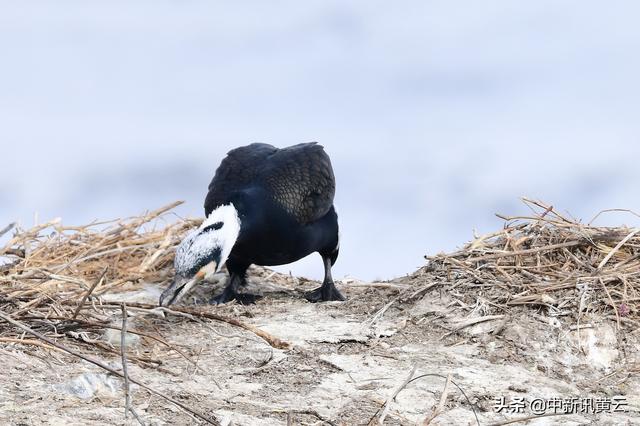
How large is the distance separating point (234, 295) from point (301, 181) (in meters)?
1.02

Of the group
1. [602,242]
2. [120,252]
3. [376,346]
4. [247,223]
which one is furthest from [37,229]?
[602,242]

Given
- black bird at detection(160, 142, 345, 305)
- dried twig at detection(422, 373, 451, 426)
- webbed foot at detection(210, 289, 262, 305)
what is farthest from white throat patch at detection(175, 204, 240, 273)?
dried twig at detection(422, 373, 451, 426)

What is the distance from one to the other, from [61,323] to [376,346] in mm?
1881

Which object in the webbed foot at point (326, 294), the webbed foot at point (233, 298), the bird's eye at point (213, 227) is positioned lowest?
the webbed foot at point (326, 294)

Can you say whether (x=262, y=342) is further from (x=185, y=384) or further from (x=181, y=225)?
(x=181, y=225)

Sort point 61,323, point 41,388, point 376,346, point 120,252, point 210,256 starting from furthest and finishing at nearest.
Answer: point 120,252, point 210,256, point 376,346, point 61,323, point 41,388

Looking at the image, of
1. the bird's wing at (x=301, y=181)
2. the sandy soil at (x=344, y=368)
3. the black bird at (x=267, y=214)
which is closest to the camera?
the sandy soil at (x=344, y=368)

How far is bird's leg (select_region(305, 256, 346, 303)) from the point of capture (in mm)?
7754

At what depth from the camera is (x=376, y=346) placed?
6078 millimetres

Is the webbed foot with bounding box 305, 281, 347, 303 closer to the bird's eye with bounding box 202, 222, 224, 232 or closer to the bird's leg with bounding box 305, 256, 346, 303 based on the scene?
the bird's leg with bounding box 305, 256, 346, 303

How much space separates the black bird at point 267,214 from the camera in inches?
274

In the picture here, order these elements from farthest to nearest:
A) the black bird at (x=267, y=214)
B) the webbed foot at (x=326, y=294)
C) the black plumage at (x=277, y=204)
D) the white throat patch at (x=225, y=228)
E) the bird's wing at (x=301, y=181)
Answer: the webbed foot at (x=326, y=294)
the bird's wing at (x=301, y=181)
the black plumage at (x=277, y=204)
the black bird at (x=267, y=214)
the white throat patch at (x=225, y=228)

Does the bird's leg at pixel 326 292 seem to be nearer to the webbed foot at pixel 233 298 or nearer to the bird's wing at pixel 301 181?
the webbed foot at pixel 233 298

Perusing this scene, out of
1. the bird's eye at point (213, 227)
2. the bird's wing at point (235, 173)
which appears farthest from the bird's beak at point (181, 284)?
the bird's wing at point (235, 173)
